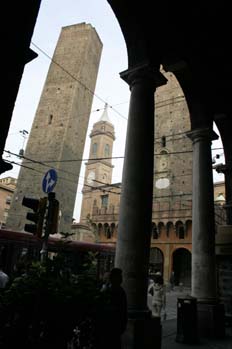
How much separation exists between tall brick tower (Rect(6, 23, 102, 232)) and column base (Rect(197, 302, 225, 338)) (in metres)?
17.8

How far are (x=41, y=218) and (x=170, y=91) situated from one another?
90.5 feet

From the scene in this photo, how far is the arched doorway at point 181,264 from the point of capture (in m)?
24.2

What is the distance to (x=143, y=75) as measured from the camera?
434 centimetres

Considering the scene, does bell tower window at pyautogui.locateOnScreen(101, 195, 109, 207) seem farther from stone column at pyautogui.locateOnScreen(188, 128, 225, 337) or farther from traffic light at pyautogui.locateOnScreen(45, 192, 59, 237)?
traffic light at pyautogui.locateOnScreen(45, 192, 59, 237)

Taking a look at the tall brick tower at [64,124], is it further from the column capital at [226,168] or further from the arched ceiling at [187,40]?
the arched ceiling at [187,40]

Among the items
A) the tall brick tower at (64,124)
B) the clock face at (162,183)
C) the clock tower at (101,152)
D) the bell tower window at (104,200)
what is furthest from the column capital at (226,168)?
the clock tower at (101,152)

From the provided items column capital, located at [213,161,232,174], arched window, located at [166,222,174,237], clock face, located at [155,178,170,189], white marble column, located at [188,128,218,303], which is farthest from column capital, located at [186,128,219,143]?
clock face, located at [155,178,170,189]

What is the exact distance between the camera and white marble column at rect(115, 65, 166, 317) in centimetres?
340

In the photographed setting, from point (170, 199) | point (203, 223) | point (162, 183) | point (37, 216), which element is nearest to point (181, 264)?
point (170, 199)

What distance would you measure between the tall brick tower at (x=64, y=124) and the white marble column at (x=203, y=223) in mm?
17252

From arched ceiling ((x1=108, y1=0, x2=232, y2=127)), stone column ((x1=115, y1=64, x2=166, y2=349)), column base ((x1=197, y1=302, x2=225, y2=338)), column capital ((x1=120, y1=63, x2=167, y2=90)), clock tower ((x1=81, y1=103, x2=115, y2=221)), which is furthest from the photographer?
clock tower ((x1=81, y1=103, x2=115, y2=221))

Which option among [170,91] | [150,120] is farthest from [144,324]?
[170,91]

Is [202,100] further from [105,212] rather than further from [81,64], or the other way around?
[105,212]

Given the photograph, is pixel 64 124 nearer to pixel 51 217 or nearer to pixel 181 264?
pixel 181 264
